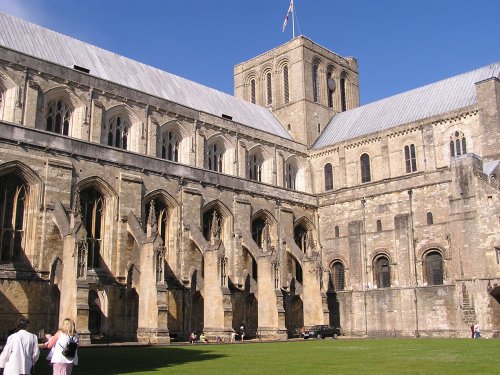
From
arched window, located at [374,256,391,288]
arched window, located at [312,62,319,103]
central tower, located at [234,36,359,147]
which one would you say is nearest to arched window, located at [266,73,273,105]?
central tower, located at [234,36,359,147]

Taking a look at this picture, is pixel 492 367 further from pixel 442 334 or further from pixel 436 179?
pixel 436 179

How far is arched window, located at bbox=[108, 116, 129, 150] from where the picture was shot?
126ft

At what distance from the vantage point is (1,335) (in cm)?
2658

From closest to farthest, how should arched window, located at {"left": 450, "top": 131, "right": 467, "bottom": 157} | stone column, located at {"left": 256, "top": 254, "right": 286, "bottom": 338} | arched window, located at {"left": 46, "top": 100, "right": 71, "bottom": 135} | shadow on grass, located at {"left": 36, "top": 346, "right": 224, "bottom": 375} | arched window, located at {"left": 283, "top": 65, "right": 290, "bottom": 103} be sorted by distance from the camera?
shadow on grass, located at {"left": 36, "top": 346, "right": 224, "bottom": 375}
stone column, located at {"left": 256, "top": 254, "right": 286, "bottom": 338}
arched window, located at {"left": 46, "top": 100, "right": 71, "bottom": 135}
arched window, located at {"left": 450, "top": 131, "right": 467, "bottom": 157}
arched window, located at {"left": 283, "top": 65, "right": 290, "bottom": 103}

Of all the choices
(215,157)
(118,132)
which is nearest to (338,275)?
(215,157)

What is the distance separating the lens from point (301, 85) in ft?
178

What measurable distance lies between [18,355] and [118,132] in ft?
98.6

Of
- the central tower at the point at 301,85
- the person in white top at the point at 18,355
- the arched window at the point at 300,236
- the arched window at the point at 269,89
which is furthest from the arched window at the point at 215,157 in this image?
the person in white top at the point at 18,355

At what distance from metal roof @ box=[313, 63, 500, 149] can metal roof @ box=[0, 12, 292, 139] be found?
5.24 metres

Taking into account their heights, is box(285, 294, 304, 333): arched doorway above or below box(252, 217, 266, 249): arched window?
below

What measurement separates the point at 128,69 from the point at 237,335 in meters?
20.5

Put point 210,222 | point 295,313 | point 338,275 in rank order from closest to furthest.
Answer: point 210,222, point 295,313, point 338,275

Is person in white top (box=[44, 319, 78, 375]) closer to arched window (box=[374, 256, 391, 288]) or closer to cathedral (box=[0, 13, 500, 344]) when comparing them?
cathedral (box=[0, 13, 500, 344])

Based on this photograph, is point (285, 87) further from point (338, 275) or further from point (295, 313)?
point (295, 313)
